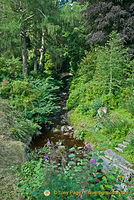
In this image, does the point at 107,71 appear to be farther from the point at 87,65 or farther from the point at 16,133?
the point at 16,133

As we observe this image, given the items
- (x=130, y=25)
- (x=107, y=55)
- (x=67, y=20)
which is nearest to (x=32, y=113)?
(x=107, y=55)

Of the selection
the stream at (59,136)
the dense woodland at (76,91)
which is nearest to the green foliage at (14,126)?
the dense woodland at (76,91)

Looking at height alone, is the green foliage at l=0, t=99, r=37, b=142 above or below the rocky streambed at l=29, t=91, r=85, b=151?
above

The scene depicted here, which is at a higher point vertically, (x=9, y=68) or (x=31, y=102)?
(x=9, y=68)

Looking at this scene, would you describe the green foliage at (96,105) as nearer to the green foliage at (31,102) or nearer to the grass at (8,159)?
the green foliage at (31,102)

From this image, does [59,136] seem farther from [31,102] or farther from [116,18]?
[116,18]

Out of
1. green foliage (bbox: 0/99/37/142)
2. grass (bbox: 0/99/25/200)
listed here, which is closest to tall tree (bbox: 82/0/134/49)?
green foliage (bbox: 0/99/37/142)

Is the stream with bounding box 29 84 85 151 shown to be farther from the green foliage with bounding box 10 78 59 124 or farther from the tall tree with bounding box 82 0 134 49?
the tall tree with bounding box 82 0 134 49

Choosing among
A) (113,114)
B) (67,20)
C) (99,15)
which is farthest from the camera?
(67,20)

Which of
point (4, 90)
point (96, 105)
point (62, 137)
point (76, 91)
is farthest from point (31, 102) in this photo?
point (96, 105)

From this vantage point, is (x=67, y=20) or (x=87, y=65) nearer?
(x=87, y=65)

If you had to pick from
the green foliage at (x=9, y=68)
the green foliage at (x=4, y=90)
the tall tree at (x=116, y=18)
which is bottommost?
the green foliage at (x=4, y=90)

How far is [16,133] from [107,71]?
492 centimetres

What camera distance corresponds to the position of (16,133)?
15.5 ft
